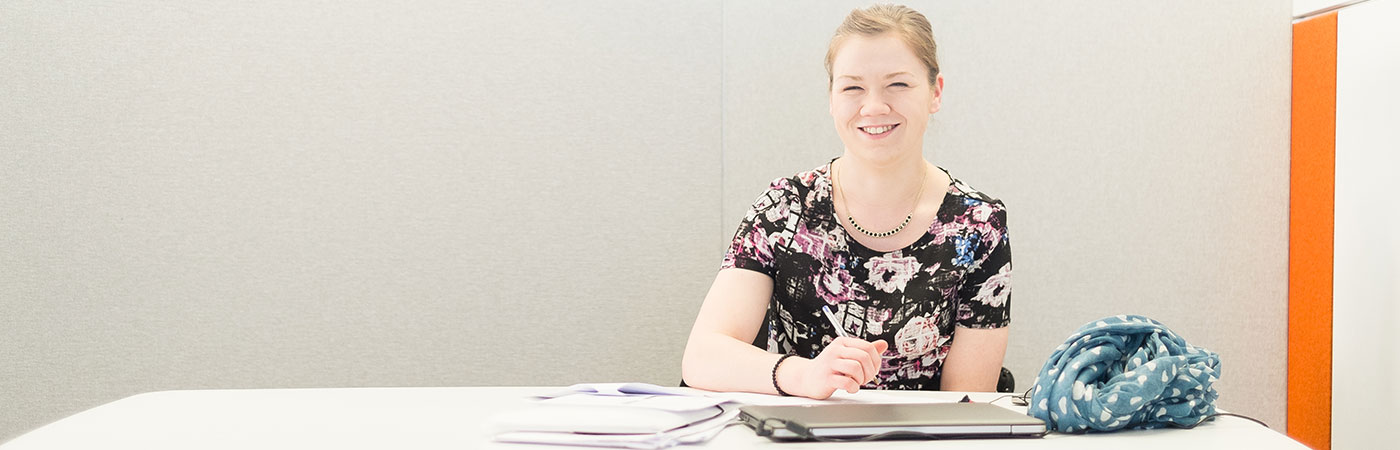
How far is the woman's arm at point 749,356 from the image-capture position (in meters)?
1.46

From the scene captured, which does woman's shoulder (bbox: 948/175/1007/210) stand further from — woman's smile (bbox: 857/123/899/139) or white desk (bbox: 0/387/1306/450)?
white desk (bbox: 0/387/1306/450)

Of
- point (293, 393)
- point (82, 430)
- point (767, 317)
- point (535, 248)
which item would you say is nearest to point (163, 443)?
point (82, 430)

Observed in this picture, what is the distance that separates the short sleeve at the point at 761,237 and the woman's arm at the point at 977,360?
384 millimetres

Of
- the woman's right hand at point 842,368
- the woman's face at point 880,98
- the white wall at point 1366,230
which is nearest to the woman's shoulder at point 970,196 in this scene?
the woman's face at point 880,98

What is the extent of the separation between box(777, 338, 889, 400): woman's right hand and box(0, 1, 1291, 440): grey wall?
5.09 ft

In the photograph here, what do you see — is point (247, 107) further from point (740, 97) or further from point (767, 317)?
point (767, 317)

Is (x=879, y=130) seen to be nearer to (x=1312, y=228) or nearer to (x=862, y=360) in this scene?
(x=862, y=360)

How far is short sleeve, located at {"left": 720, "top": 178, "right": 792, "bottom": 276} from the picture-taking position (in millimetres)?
1990

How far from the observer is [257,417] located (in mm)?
1309

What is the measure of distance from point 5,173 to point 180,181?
416 millimetres

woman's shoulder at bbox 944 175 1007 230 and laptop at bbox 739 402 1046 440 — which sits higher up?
woman's shoulder at bbox 944 175 1007 230

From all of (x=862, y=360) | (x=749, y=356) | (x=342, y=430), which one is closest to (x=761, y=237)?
(x=749, y=356)

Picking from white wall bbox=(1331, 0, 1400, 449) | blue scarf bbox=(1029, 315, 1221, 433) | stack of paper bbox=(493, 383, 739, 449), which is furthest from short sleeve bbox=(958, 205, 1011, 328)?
white wall bbox=(1331, 0, 1400, 449)

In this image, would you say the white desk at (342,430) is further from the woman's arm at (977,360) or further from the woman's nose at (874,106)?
the woman's nose at (874,106)
